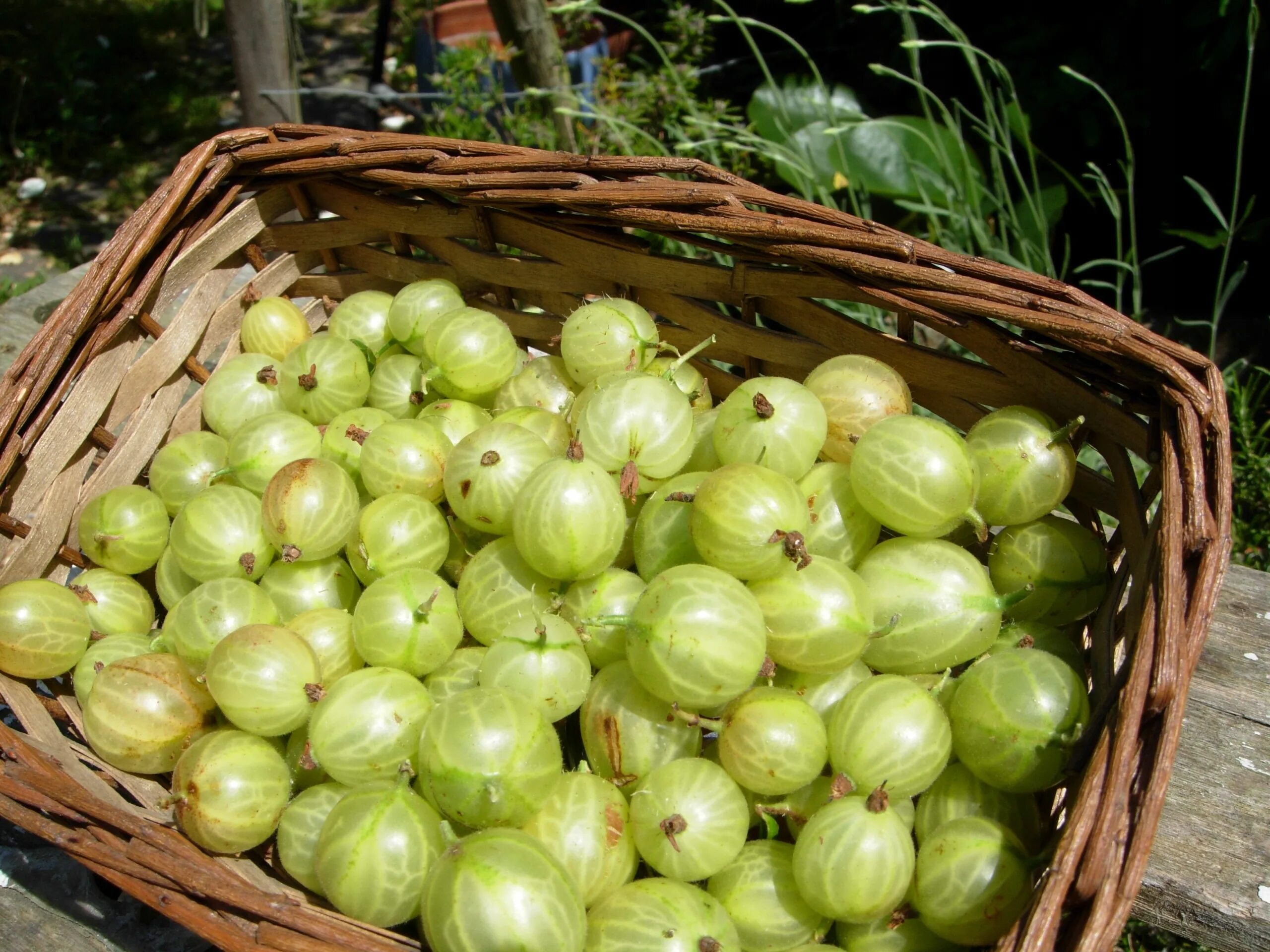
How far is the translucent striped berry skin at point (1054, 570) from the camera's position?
42.2 inches

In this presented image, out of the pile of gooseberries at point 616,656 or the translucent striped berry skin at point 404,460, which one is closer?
the pile of gooseberries at point 616,656

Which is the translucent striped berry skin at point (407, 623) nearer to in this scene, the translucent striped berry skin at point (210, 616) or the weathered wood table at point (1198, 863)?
the translucent striped berry skin at point (210, 616)

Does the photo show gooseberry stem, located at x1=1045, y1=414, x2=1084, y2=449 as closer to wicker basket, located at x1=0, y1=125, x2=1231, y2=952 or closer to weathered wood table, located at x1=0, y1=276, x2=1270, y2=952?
wicker basket, located at x1=0, y1=125, x2=1231, y2=952

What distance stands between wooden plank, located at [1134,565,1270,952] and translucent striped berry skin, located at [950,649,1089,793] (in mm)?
250

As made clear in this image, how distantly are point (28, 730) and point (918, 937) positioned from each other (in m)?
1.00

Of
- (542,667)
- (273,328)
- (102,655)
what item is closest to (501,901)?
(542,667)

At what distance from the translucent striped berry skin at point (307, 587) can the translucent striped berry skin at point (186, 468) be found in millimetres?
204

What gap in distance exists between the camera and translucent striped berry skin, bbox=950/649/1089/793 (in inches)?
35.2

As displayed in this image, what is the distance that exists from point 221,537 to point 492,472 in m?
0.37

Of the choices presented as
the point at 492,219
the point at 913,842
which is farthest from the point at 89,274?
the point at 913,842

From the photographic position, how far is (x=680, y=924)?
833 mm

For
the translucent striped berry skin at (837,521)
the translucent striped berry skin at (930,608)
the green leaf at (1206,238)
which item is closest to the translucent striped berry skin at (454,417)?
the translucent striped berry skin at (837,521)

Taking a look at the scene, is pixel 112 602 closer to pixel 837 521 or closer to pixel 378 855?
pixel 378 855

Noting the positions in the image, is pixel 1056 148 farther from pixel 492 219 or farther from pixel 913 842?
pixel 913 842
